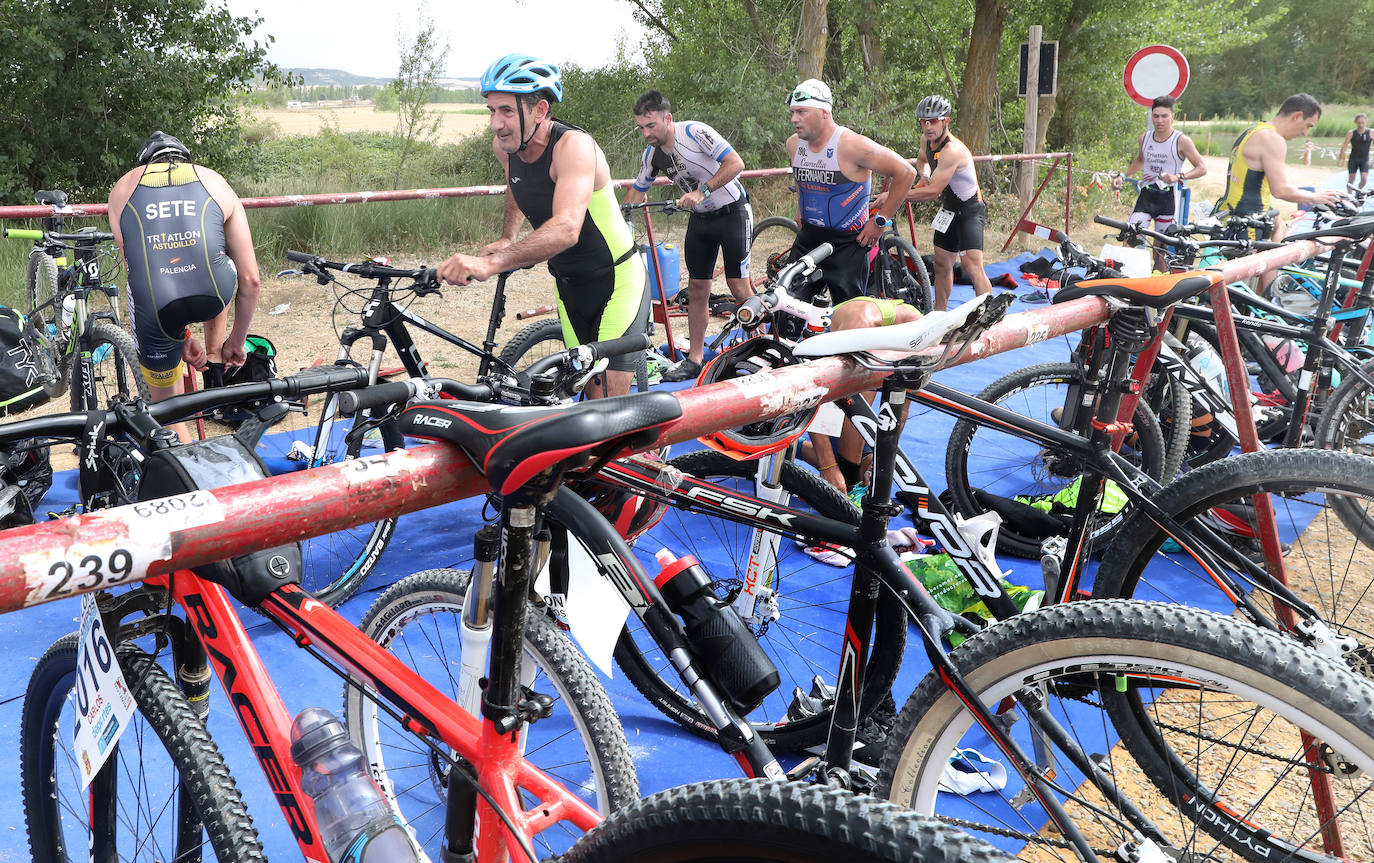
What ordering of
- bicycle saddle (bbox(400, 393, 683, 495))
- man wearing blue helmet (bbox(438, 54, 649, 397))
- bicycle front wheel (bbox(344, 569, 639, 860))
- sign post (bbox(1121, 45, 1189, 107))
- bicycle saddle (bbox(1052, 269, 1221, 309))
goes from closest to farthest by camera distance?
bicycle saddle (bbox(400, 393, 683, 495)) < bicycle front wheel (bbox(344, 569, 639, 860)) < bicycle saddle (bbox(1052, 269, 1221, 309)) < man wearing blue helmet (bbox(438, 54, 649, 397)) < sign post (bbox(1121, 45, 1189, 107))

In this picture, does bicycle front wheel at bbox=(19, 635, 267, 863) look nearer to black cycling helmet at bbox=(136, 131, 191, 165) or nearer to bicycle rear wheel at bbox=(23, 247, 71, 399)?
black cycling helmet at bbox=(136, 131, 191, 165)

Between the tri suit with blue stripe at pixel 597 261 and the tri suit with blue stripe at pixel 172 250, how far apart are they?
1.34m

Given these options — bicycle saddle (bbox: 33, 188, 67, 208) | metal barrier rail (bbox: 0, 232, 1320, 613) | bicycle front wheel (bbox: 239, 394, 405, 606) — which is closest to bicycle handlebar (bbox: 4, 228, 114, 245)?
bicycle saddle (bbox: 33, 188, 67, 208)

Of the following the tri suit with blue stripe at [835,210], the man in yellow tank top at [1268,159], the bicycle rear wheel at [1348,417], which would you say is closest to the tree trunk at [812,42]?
the man in yellow tank top at [1268,159]

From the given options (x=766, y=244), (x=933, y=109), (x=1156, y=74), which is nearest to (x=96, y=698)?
(x=933, y=109)

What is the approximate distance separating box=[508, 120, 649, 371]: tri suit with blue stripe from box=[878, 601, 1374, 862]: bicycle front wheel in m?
2.77

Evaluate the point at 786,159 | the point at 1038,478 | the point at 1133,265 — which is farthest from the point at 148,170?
the point at 786,159

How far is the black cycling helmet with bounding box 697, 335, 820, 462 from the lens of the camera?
2.29m

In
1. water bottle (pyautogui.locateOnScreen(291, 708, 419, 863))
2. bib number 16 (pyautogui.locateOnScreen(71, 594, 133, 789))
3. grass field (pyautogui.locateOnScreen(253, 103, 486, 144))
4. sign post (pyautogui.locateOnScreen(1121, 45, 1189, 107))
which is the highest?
grass field (pyautogui.locateOnScreen(253, 103, 486, 144))

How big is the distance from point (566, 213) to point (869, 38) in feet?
53.9

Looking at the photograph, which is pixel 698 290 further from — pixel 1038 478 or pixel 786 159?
pixel 786 159

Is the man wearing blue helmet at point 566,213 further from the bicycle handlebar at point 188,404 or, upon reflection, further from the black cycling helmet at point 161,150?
the bicycle handlebar at point 188,404

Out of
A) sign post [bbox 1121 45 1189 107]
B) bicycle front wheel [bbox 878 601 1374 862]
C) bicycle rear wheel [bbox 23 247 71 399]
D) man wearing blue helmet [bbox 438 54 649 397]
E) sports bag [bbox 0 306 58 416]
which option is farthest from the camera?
sign post [bbox 1121 45 1189 107]

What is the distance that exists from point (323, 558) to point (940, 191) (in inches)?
245
